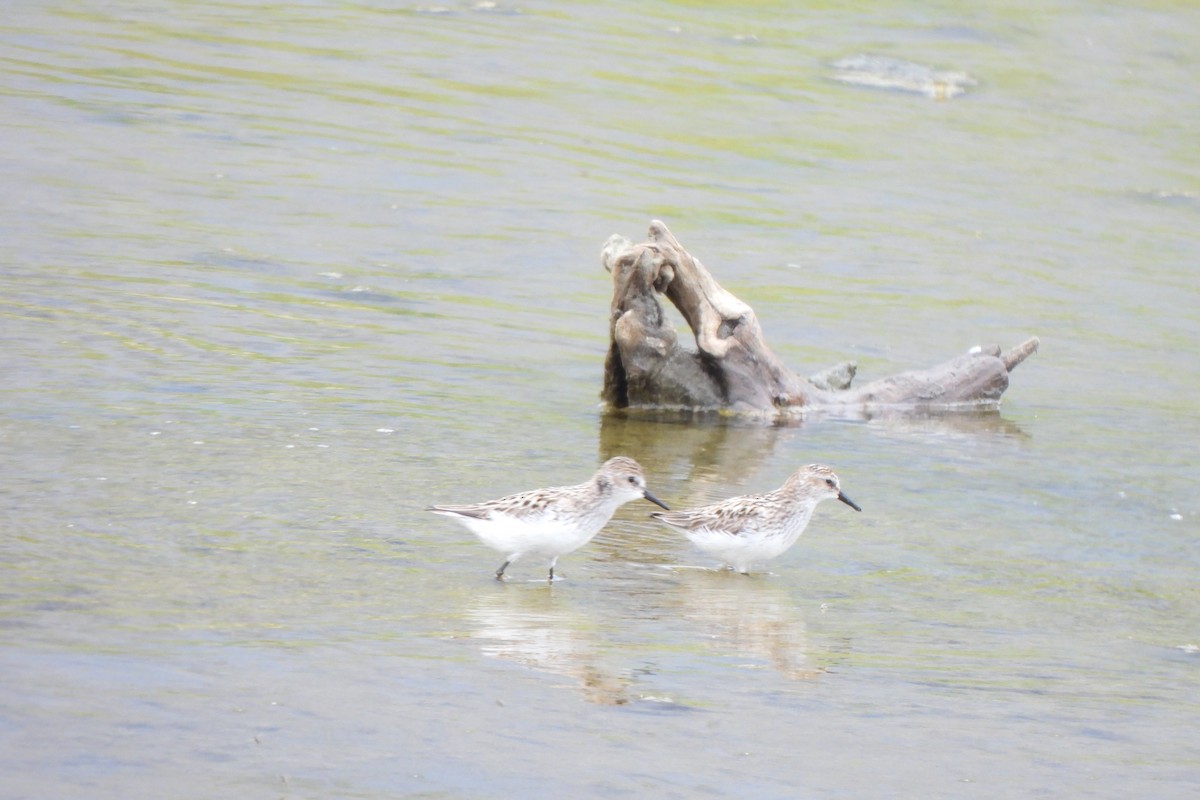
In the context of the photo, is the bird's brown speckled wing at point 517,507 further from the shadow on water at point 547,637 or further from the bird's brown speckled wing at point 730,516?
the bird's brown speckled wing at point 730,516

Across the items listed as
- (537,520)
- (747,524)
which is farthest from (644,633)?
(747,524)

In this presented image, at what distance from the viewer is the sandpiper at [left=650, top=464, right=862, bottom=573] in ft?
39.1

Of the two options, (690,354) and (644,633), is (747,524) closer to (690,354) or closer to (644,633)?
(644,633)

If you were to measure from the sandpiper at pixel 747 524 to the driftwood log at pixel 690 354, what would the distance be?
4.42 metres

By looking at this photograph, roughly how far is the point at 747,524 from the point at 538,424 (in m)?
4.43

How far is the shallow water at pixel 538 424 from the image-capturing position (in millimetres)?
8750

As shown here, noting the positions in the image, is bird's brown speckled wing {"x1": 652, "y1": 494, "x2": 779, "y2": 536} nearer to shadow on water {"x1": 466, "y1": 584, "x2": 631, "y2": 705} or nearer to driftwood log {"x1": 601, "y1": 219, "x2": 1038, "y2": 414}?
shadow on water {"x1": 466, "y1": 584, "x2": 631, "y2": 705}

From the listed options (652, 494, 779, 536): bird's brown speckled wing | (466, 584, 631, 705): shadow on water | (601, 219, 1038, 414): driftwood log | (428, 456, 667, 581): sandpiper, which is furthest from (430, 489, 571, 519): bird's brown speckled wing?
(601, 219, 1038, 414): driftwood log

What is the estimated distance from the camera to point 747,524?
39.1 ft

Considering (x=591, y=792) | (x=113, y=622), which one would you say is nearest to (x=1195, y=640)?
(x=591, y=792)

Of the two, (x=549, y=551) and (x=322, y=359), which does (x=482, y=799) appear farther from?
(x=322, y=359)

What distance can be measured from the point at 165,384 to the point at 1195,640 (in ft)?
28.1

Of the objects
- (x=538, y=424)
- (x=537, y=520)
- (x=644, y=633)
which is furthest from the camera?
(x=538, y=424)

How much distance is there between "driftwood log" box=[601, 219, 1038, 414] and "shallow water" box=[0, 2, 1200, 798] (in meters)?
0.40
